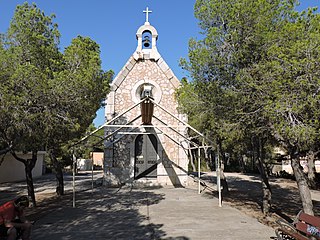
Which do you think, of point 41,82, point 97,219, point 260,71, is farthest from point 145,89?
point 260,71

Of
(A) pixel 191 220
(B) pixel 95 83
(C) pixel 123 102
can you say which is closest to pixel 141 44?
(C) pixel 123 102

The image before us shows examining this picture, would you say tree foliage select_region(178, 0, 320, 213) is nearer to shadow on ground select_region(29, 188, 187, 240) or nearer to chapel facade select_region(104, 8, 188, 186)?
shadow on ground select_region(29, 188, 187, 240)

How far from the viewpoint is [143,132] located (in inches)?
606

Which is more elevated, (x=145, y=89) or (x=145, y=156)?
(x=145, y=89)

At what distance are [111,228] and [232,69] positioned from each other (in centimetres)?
516

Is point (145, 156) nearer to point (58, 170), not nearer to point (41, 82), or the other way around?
point (58, 170)

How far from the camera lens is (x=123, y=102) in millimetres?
16141

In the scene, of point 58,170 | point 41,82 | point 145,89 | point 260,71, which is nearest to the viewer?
point 260,71

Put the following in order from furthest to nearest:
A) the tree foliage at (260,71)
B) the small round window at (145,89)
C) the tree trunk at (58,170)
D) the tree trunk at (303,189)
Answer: the small round window at (145,89) → the tree trunk at (58,170) → the tree trunk at (303,189) → the tree foliage at (260,71)

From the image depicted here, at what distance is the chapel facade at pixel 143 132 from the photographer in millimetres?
15500

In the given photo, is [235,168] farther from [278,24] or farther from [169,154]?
[278,24]

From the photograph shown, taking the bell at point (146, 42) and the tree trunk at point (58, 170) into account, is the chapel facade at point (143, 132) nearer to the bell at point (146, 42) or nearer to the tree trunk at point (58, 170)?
the bell at point (146, 42)

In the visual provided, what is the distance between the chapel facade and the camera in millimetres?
15500

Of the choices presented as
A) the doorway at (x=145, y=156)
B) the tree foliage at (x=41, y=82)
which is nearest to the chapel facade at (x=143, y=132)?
the doorway at (x=145, y=156)
